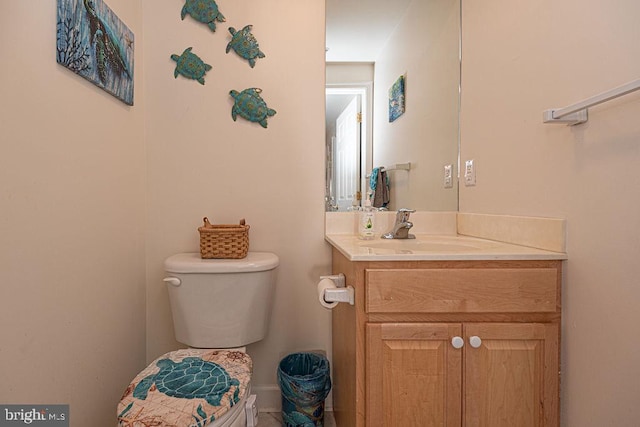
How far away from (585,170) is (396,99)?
35.9 inches

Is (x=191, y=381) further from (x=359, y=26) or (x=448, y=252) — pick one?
(x=359, y=26)

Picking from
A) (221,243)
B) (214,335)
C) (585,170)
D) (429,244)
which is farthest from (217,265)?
(585,170)

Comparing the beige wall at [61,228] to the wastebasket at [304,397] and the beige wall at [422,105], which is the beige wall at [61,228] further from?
the beige wall at [422,105]

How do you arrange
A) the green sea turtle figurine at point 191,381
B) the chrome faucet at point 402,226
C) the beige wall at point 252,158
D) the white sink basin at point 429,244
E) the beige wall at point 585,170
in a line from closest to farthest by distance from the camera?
the beige wall at point 585,170, the green sea turtle figurine at point 191,381, the white sink basin at point 429,244, the chrome faucet at point 402,226, the beige wall at point 252,158

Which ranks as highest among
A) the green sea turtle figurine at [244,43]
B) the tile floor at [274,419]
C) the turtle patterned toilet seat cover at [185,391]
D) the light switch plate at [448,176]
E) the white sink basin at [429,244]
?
the green sea turtle figurine at [244,43]

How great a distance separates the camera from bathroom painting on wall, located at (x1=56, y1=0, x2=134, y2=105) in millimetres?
1036

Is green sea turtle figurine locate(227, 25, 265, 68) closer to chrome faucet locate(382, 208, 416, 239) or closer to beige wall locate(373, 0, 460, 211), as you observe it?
beige wall locate(373, 0, 460, 211)

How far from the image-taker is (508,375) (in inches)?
39.1

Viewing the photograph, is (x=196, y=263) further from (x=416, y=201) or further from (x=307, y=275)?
(x=416, y=201)

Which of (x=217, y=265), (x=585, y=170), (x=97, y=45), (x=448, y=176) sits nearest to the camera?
(x=585, y=170)

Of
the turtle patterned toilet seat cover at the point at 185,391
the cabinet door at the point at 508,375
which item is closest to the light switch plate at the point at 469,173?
the cabinet door at the point at 508,375

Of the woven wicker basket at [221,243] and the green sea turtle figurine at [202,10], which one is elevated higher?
the green sea turtle figurine at [202,10]

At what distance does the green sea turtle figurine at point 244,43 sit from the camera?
5.16 feet

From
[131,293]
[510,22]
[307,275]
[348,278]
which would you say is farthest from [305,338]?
[510,22]
